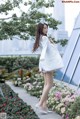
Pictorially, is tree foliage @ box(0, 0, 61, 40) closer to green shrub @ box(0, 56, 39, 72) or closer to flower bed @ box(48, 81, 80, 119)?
green shrub @ box(0, 56, 39, 72)

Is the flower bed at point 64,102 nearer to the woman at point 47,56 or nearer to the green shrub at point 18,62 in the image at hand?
the woman at point 47,56

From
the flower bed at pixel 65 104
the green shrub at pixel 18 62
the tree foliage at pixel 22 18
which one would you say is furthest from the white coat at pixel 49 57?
the green shrub at pixel 18 62

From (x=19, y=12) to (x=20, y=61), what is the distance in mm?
2531

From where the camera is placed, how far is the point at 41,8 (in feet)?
54.4

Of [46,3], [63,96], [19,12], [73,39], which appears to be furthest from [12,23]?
[63,96]

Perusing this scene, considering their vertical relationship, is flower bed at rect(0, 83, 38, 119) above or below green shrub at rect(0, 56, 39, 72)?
above

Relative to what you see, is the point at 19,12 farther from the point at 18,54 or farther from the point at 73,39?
the point at 73,39

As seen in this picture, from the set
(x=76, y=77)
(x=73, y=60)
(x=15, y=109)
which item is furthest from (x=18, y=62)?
(x=15, y=109)

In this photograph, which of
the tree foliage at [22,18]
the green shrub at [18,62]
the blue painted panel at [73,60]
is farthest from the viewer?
the green shrub at [18,62]

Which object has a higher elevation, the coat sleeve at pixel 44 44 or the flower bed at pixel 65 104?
the coat sleeve at pixel 44 44

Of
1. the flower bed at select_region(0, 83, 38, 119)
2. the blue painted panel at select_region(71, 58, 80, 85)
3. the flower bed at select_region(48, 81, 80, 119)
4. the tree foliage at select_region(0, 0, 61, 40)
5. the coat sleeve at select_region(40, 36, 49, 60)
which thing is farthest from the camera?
the tree foliage at select_region(0, 0, 61, 40)

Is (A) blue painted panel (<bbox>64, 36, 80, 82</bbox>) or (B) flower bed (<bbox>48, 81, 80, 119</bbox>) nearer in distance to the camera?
(B) flower bed (<bbox>48, 81, 80, 119</bbox>)

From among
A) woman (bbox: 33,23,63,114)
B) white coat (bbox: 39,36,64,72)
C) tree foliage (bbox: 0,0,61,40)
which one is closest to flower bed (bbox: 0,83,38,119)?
woman (bbox: 33,23,63,114)

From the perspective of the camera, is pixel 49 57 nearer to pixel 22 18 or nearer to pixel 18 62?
pixel 22 18
